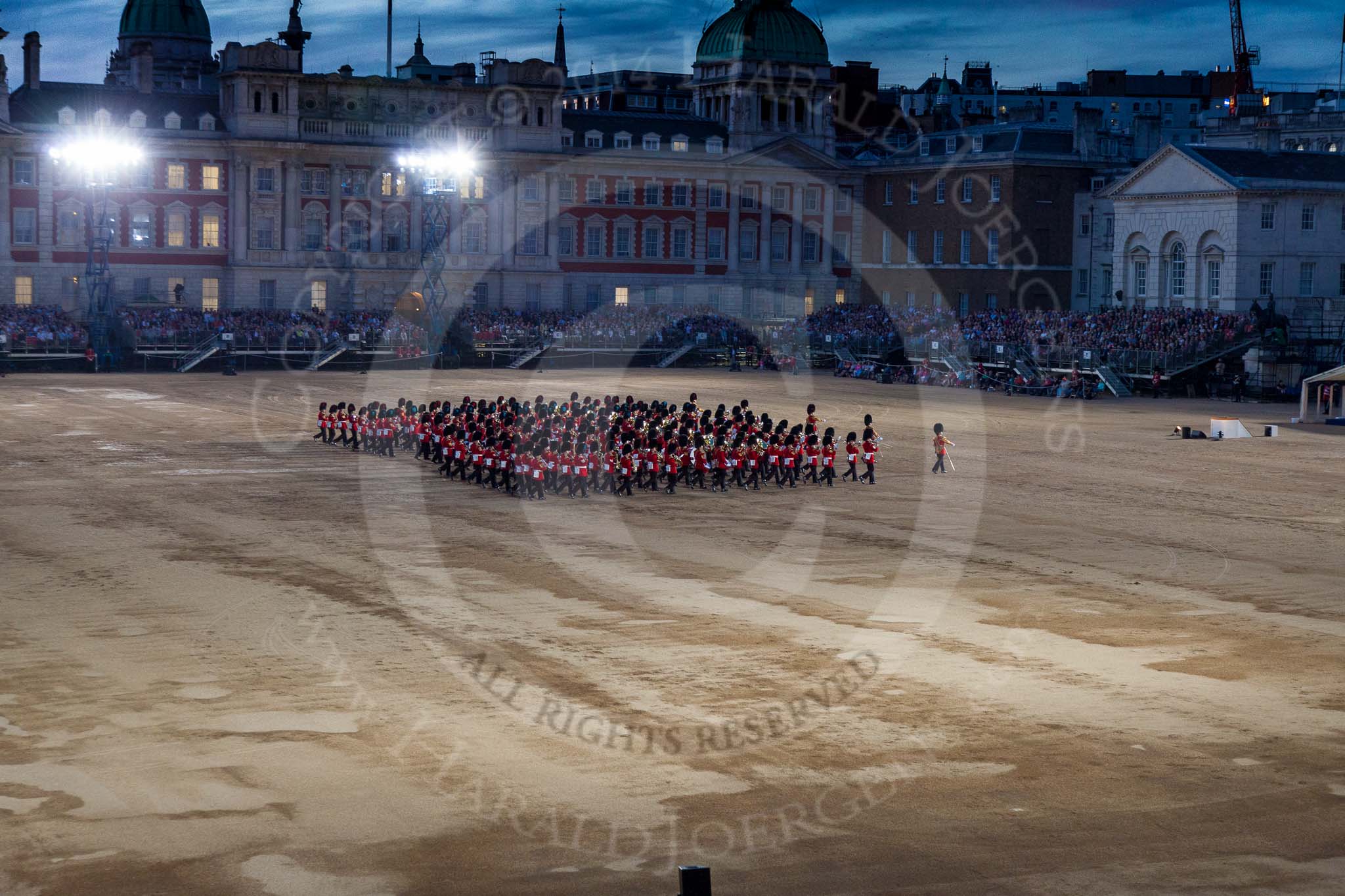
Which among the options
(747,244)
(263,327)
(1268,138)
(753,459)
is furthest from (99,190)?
(753,459)

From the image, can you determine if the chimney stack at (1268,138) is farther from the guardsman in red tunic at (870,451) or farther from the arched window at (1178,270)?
the guardsman in red tunic at (870,451)

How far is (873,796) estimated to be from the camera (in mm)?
14438

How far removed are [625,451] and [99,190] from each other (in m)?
58.7

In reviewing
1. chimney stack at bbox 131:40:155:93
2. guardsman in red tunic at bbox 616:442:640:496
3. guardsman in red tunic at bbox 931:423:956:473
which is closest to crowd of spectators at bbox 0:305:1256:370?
chimney stack at bbox 131:40:155:93

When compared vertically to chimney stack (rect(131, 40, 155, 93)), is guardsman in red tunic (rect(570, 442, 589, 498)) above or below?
below

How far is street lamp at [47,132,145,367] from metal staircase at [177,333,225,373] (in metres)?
3.18

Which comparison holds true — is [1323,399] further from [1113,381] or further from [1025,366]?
[1025,366]

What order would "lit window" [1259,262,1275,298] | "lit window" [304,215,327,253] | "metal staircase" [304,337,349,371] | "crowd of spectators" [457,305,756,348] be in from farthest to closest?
"lit window" [304,215,327,253]
"crowd of spectators" [457,305,756,348]
"metal staircase" [304,337,349,371]
"lit window" [1259,262,1275,298]

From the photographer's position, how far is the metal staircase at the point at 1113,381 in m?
63.7

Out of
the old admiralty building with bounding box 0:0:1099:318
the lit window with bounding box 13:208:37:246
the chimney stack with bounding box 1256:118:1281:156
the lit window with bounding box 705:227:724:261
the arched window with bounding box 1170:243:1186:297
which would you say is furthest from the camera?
the lit window with bounding box 705:227:724:261

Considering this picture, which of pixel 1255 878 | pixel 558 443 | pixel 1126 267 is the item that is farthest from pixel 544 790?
pixel 1126 267

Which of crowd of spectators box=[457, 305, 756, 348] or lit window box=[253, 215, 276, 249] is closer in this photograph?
crowd of spectators box=[457, 305, 756, 348]

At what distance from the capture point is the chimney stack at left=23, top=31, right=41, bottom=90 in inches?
3418

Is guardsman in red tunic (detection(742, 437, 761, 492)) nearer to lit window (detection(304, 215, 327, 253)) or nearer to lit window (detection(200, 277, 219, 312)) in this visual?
lit window (detection(200, 277, 219, 312))
